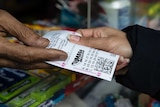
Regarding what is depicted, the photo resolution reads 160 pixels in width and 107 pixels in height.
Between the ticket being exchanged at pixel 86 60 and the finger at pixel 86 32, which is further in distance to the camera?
the finger at pixel 86 32

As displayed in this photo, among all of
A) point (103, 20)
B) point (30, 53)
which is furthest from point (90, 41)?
point (103, 20)

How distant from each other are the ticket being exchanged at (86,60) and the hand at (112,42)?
3cm

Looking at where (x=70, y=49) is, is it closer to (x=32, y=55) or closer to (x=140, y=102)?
(x=32, y=55)

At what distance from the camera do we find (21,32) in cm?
66

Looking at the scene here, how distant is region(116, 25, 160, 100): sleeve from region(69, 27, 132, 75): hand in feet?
0.06

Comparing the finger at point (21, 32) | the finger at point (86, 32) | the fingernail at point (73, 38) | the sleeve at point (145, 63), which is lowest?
the sleeve at point (145, 63)

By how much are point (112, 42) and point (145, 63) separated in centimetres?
10

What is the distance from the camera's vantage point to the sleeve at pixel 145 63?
0.67 meters

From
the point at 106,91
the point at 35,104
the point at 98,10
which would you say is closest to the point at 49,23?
the point at 98,10

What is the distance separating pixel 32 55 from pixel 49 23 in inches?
21.7

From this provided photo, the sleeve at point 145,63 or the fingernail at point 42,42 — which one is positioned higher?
the fingernail at point 42,42

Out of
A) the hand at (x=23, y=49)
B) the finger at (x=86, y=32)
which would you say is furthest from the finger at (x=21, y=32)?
the finger at (x=86, y=32)

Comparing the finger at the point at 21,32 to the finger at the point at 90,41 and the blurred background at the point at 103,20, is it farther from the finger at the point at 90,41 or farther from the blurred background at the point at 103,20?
the blurred background at the point at 103,20

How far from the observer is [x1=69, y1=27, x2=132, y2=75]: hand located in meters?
0.68
